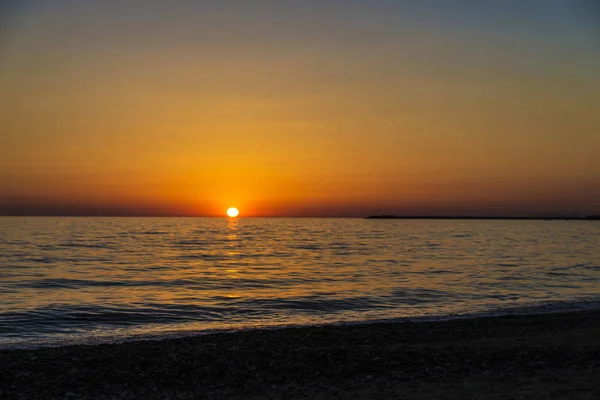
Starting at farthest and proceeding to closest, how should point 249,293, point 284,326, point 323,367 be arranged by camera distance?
point 249,293 < point 284,326 < point 323,367

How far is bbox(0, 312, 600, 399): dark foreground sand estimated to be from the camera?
35.8ft

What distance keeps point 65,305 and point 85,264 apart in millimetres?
21831

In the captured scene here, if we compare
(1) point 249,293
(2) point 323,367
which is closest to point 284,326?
(2) point 323,367

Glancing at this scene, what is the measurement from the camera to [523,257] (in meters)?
55.9

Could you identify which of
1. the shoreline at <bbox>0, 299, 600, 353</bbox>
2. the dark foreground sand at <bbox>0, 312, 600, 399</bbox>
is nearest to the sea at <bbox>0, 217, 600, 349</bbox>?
the shoreline at <bbox>0, 299, 600, 353</bbox>

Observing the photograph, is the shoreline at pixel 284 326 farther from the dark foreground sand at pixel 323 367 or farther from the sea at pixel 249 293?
the dark foreground sand at pixel 323 367

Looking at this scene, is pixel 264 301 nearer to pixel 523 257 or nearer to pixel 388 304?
pixel 388 304

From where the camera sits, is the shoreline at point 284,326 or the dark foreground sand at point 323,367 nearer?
the dark foreground sand at point 323,367

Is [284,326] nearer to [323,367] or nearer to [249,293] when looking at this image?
[323,367]

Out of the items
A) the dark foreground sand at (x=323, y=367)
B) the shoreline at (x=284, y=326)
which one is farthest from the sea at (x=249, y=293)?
the dark foreground sand at (x=323, y=367)

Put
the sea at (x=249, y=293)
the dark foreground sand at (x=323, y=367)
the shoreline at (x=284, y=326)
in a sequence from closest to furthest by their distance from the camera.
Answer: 1. the dark foreground sand at (x=323, y=367)
2. the shoreline at (x=284, y=326)
3. the sea at (x=249, y=293)

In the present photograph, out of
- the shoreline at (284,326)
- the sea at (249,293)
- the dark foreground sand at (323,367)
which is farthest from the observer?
the sea at (249,293)

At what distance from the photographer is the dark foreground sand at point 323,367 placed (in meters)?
10.9

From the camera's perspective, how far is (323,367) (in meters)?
12.9
